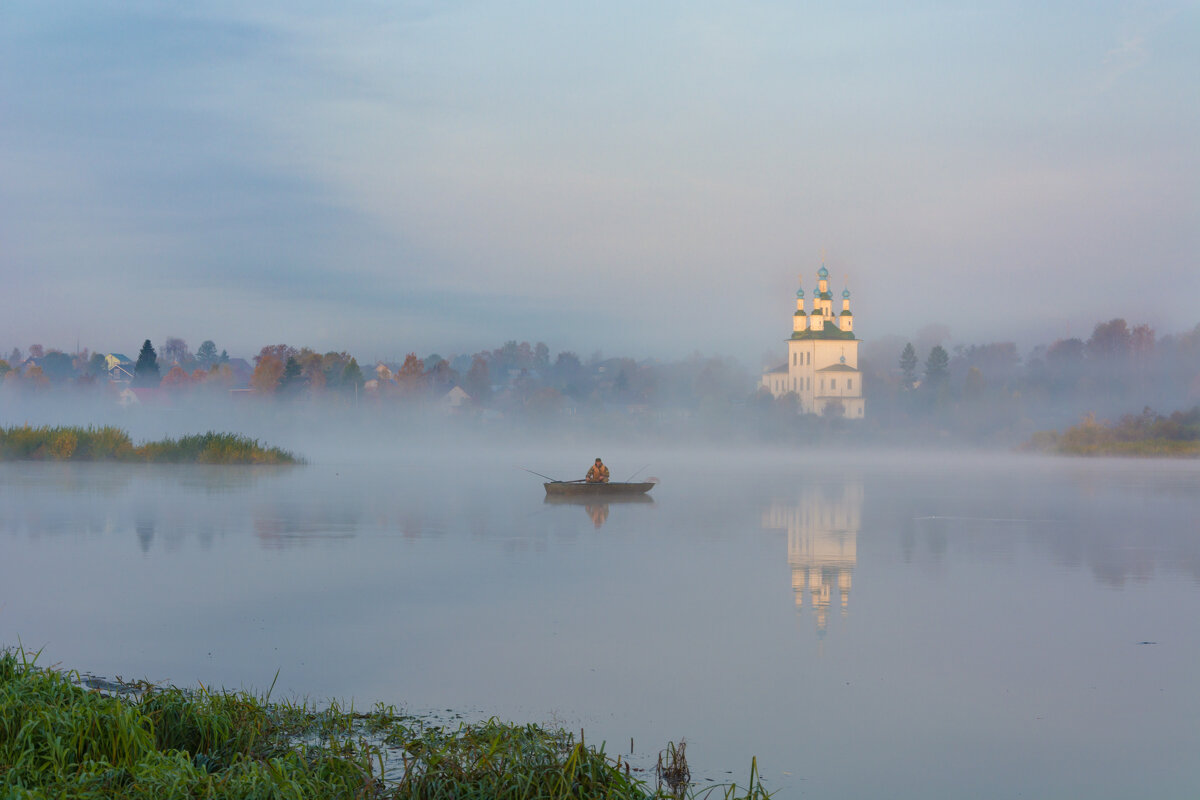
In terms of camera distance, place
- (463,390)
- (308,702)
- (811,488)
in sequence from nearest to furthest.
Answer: (308,702)
(811,488)
(463,390)

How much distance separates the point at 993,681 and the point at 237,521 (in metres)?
17.2

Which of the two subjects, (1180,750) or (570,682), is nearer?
(1180,750)

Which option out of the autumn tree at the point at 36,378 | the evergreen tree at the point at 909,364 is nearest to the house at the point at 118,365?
the autumn tree at the point at 36,378

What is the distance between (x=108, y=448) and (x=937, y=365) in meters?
97.8

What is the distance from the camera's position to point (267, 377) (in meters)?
97.4

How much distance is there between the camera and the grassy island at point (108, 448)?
44656 mm

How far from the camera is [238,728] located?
21.7 ft

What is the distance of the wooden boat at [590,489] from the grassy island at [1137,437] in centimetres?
4930

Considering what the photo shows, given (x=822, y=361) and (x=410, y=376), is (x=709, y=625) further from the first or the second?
(x=822, y=361)

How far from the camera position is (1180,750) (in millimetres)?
7586

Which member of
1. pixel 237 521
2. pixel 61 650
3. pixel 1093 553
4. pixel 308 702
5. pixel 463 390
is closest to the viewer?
pixel 308 702

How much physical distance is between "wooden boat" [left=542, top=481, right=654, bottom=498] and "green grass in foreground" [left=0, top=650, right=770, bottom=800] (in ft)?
75.3

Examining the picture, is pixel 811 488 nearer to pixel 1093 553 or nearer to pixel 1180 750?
pixel 1093 553

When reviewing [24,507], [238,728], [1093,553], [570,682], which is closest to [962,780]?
[570,682]
